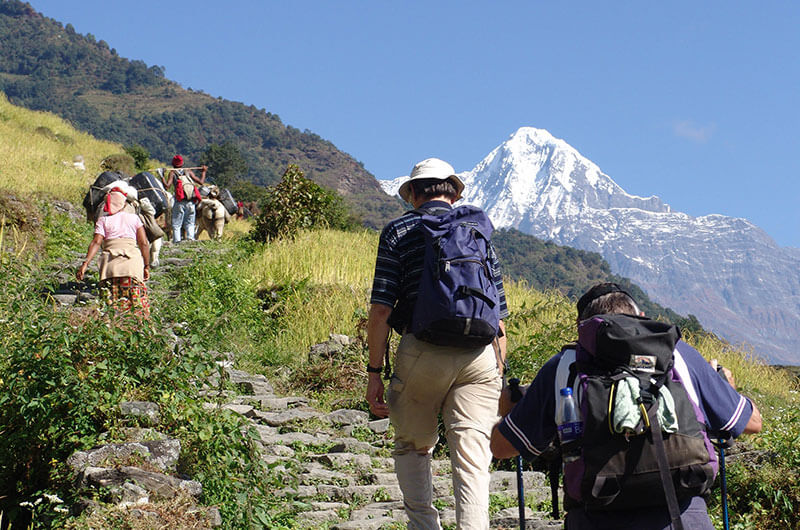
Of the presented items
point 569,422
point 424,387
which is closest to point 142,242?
point 424,387

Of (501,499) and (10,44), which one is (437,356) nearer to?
(501,499)

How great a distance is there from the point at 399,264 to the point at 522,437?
146cm

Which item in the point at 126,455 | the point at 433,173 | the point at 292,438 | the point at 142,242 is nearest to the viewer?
the point at 433,173

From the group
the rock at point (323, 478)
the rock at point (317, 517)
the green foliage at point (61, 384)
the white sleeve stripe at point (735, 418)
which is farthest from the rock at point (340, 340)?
the white sleeve stripe at point (735, 418)

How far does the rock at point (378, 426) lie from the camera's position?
7.57m

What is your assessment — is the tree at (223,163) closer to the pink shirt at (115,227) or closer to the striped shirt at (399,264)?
the pink shirt at (115,227)

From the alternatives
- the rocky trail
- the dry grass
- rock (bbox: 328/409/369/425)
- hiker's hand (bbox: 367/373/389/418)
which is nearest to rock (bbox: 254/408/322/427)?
the rocky trail

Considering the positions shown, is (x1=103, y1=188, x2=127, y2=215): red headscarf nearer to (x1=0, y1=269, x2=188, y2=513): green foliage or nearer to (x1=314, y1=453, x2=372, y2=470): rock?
(x1=0, y1=269, x2=188, y2=513): green foliage

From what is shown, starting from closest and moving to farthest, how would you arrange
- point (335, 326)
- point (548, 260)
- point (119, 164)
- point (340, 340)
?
point (340, 340), point (335, 326), point (119, 164), point (548, 260)

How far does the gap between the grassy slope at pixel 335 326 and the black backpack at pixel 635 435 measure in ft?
10.7

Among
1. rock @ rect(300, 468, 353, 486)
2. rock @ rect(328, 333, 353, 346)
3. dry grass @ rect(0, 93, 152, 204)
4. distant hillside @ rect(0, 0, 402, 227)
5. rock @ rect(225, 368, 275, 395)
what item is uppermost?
distant hillside @ rect(0, 0, 402, 227)

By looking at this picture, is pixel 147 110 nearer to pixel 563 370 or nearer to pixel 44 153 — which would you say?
pixel 44 153

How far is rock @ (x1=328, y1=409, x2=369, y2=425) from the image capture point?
7812mm

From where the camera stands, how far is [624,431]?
2.43 meters
